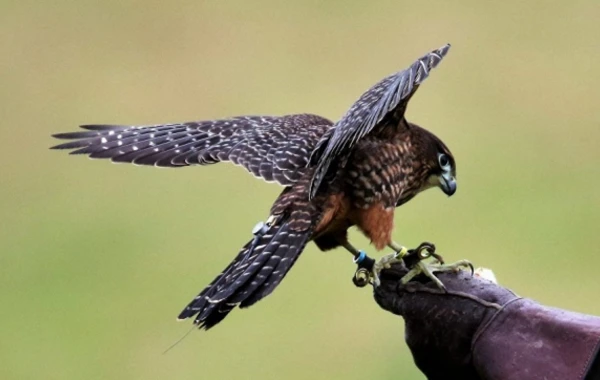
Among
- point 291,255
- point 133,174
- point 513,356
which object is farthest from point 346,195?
point 133,174

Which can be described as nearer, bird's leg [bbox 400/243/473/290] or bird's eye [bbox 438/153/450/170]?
bird's leg [bbox 400/243/473/290]

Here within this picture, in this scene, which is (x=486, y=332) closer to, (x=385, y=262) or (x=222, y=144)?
(x=385, y=262)

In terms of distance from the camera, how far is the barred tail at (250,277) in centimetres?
427

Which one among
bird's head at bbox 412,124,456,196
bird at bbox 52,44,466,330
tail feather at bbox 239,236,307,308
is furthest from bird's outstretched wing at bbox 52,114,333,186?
tail feather at bbox 239,236,307,308

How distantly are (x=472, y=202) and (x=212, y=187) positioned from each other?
2364 mm

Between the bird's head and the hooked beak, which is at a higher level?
the bird's head

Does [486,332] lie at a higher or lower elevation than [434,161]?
lower

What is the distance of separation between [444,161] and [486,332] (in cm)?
156

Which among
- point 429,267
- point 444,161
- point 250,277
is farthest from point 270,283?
point 444,161

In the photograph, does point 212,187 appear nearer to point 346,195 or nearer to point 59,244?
point 59,244

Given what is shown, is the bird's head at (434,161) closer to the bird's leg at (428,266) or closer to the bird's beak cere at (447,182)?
the bird's beak cere at (447,182)

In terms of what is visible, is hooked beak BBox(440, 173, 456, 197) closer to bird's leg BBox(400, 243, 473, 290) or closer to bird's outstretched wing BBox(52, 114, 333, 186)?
bird's outstretched wing BBox(52, 114, 333, 186)

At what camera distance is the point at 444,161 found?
5.44m

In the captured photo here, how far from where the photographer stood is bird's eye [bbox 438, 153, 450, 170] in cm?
541
